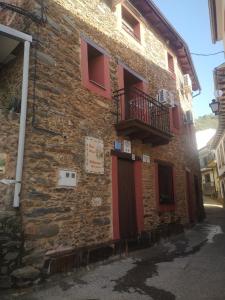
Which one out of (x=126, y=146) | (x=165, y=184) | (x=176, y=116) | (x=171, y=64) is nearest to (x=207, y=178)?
(x=176, y=116)

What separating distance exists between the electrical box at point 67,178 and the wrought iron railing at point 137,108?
2635 millimetres

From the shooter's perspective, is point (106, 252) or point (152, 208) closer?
point (106, 252)

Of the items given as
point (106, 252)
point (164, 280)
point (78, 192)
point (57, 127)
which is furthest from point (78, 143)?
point (164, 280)

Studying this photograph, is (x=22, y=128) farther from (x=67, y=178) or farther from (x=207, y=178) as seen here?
(x=207, y=178)

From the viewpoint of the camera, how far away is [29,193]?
5.27 metres

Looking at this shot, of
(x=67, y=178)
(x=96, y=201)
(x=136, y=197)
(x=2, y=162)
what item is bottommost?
(x=96, y=201)

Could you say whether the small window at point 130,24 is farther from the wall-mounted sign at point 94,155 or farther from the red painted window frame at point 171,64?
the wall-mounted sign at point 94,155

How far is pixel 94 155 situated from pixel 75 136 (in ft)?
2.44

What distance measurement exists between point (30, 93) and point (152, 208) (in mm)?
5306

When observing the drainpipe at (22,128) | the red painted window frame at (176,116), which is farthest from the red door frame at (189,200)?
the drainpipe at (22,128)

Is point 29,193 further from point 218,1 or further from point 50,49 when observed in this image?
point 218,1

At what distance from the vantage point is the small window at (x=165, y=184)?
32.3 ft

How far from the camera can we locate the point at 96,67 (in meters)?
8.16

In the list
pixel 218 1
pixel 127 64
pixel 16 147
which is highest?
pixel 218 1
